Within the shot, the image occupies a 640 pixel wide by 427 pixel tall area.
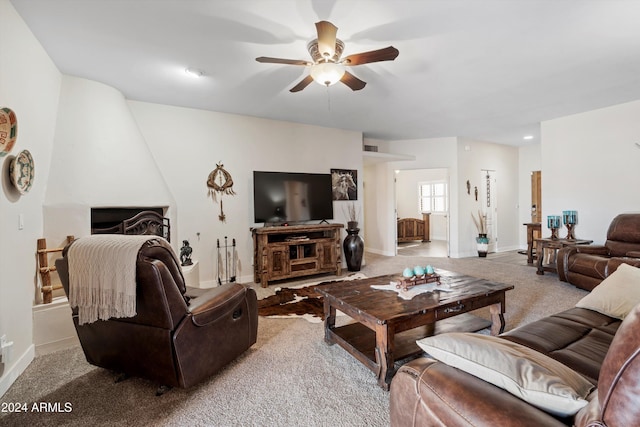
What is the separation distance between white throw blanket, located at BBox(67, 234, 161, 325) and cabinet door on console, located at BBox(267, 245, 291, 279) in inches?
102

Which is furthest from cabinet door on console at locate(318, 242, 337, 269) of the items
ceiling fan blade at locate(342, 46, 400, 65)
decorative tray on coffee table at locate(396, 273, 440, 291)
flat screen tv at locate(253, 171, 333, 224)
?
ceiling fan blade at locate(342, 46, 400, 65)

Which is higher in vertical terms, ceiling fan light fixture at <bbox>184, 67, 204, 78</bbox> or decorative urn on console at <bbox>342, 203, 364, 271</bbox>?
ceiling fan light fixture at <bbox>184, 67, 204, 78</bbox>

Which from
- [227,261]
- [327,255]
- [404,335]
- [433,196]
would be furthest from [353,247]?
[433,196]

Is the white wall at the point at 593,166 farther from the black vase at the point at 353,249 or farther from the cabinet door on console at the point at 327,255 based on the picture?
the cabinet door on console at the point at 327,255

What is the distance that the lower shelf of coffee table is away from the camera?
6.73 feet

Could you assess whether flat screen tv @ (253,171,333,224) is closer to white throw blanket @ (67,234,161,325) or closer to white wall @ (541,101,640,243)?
white throw blanket @ (67,234,161,325)

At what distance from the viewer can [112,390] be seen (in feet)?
6.13

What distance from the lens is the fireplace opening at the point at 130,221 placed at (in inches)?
130

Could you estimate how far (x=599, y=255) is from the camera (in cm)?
380

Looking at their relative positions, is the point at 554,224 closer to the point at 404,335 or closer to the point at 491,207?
the point at 491,207

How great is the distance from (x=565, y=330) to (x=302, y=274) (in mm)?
3260

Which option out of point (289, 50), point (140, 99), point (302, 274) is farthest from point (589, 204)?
point (140, 99)

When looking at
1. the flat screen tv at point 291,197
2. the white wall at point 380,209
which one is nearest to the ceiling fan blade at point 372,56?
the flat screen tv at point 291,197

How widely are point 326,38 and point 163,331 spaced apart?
7.39ft
